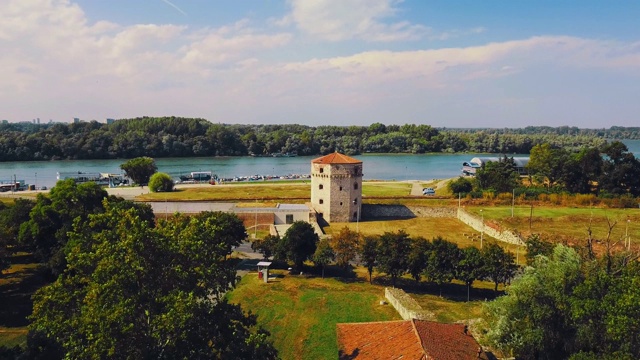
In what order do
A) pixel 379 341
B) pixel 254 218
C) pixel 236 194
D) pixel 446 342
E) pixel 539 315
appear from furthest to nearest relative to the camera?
pixel 236 194
pixel 254 218
pixel 539 315
pixel 379 341
pixel 446 342

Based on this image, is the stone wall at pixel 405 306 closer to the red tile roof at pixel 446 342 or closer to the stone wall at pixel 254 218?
the red tile roof at pixel 446 342

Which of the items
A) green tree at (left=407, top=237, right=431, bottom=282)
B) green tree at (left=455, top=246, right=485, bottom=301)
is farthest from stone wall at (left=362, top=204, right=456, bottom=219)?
green tree at (left=455, top=246, right=485, bottom=301)

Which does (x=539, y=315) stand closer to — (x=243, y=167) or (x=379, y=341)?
(x=379, y=341)

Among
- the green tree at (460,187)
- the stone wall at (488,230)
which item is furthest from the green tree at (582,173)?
the stone wall at (488,230)

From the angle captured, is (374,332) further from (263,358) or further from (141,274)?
(141,274)

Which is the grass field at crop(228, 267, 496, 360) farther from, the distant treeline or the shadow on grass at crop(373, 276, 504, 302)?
the distant treeline

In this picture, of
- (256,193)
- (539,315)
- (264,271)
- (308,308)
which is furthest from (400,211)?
(539,315)
